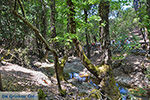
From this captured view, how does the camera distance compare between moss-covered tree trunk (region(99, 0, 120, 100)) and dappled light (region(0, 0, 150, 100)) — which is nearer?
dappled light (region(0, 0, 150, 100))

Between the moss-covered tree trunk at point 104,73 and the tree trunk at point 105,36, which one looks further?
the tree trunk at point 105,36

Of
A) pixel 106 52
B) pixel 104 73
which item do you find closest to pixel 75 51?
pixel 106 52

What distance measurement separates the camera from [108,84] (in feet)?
15.7

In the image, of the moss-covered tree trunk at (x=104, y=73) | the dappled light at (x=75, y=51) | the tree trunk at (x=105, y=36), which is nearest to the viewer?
the dappled light at (x=75, y=51)

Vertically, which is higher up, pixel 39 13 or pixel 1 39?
pixel 39 13

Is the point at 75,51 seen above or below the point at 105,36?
below

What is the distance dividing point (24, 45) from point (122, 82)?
377 inches

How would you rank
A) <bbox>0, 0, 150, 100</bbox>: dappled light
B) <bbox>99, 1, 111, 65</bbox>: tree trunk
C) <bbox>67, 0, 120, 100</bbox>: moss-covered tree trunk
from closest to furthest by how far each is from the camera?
<bbox>0, 0, 150, 100</bbox>: dappled light < <bbox>67, 0, 120, 100</bbox>: moss-covered tree trunk < <bbox>99, 1, 111, 65</bbox>: tree trunk

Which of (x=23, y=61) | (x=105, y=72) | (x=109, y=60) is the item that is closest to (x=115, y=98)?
(x=105, y=72)

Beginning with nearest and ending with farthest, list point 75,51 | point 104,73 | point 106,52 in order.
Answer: point 104,73 < point 106,52 < point 75,51

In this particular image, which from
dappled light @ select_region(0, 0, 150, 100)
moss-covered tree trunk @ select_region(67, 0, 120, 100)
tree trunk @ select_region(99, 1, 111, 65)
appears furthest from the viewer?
tree trunk @ select_region(99, 1, 111, 65)

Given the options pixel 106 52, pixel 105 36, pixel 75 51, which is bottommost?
pixel 75 51

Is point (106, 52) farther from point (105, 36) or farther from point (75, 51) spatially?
point (75, 51)

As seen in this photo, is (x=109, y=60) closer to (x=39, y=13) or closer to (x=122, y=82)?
(x=122, y=82)
